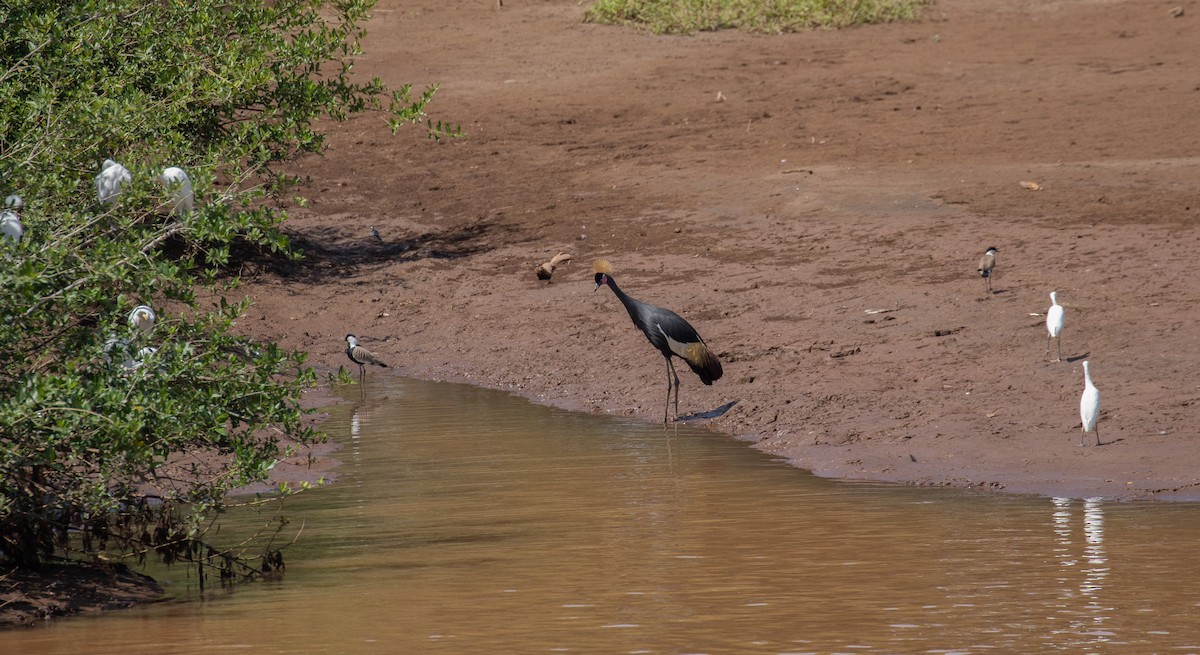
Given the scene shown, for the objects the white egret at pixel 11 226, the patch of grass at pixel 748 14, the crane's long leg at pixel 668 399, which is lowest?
the crane's long leg at pixel 668 399

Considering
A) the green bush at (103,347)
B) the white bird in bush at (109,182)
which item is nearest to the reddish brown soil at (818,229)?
the green bush at (103,347)

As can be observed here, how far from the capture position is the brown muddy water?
586 cm

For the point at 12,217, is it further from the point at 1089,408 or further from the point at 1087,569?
the point at 1089,408

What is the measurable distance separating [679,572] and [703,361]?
4544 millimetres

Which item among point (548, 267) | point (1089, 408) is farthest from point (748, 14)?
point (1089, 408)

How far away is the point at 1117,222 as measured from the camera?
1427 cm

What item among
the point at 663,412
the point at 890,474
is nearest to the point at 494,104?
the point at 663,412

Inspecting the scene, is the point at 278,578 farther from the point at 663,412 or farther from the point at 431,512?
the point at 663,412

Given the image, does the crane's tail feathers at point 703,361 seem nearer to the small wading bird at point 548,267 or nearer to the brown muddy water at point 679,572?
the brown muddy water at point 679,572

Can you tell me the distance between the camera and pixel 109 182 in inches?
329

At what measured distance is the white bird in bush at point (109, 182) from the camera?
6.93 meters

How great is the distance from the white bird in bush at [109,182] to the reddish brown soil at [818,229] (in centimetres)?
453

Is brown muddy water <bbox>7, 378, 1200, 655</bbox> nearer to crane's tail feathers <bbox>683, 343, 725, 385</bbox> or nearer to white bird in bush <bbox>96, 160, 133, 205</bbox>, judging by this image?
crane's tail feathers <bbox>683, 343, 725, 385</bbox>

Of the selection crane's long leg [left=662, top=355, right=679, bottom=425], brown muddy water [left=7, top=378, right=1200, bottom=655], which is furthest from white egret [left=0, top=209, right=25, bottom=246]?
crane's long leg [left=662, top=355, right=679, bottom=425]
